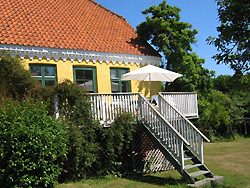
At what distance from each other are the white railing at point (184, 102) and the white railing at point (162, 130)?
5.05 feet

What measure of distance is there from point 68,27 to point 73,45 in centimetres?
181

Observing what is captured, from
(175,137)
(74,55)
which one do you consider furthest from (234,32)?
(74,55)

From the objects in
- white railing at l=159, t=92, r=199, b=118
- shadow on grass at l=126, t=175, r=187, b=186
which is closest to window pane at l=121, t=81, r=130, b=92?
white railing at l=159, t=92, r=199, b=118

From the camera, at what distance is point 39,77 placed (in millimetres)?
11930

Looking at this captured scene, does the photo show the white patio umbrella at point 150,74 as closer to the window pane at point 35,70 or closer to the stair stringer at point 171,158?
the stair stringer at point 171,158

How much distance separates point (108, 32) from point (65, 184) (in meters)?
9.15

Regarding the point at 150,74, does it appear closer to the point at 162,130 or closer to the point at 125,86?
the point at 125,86

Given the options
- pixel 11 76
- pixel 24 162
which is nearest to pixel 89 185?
pixel 24 162

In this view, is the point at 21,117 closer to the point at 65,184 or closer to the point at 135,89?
the point at 65,184

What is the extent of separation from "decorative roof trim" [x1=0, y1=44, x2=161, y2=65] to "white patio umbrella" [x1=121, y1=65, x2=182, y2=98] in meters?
1.70

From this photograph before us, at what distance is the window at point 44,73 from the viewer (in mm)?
11883

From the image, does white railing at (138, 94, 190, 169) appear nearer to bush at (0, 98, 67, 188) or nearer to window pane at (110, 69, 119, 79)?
window pane at (110, 69, 119, 79)

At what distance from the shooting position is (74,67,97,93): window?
517 inches

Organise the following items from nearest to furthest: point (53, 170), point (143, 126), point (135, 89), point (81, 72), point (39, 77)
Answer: point (53, 170) < point (143, 126) < point (39, 77) < point (81, 72) < point (135, 89)
